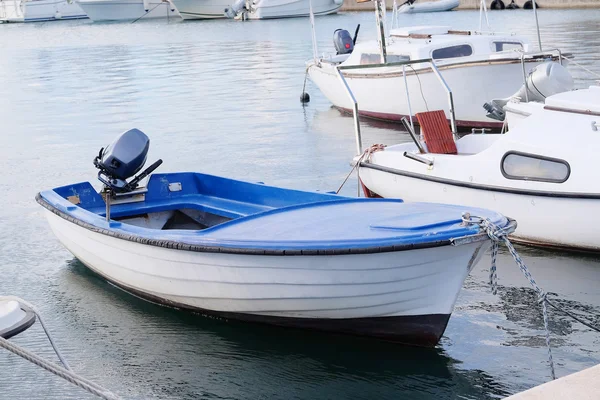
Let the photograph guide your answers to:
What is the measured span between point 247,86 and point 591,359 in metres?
19.3

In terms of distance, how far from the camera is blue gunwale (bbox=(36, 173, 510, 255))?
682 centimetres

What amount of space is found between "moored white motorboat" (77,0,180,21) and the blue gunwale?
6303 centimetres

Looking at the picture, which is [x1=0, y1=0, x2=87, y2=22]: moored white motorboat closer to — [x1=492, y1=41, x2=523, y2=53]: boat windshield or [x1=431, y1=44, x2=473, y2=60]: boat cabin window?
[x1=492, y1=41, x2=523, y2=53]: boat windshield

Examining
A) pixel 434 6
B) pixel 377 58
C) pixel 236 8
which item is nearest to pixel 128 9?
pixel 236 8

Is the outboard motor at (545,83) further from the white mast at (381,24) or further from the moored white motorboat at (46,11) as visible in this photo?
the moored white motorboat at (46,11)

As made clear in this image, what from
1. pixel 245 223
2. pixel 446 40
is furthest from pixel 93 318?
pixel 446 40

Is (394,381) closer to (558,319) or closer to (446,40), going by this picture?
(558,319)

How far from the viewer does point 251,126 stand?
19156 mm

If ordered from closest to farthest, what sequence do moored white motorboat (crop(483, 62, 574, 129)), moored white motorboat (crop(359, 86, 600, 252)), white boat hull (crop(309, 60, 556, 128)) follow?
moored white motorboat (crop(359, 86, 600, 252)) → moored white motorboat (crop(483, 62, 574, 129)) → white boat hull (crop(309, 60, 556, 128))

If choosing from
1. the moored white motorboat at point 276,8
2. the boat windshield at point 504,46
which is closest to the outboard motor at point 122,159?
the boat windshield at point 504,46

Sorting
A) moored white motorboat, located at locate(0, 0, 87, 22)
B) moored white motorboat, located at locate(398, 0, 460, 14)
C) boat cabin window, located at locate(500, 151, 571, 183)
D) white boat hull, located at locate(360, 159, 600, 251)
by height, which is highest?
moored white motorboat, located at locate(0, 0, 87, 22)

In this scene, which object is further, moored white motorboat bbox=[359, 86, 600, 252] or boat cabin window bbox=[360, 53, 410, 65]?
boat cabin window bbox=[360, 53, 410, 65]

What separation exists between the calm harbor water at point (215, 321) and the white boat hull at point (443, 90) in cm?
56

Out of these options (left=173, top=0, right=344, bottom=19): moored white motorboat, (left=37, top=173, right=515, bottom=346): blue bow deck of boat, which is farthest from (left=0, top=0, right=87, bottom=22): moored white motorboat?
(left=37, top=173, right=515, bottom=346): blue bow deck of boat
